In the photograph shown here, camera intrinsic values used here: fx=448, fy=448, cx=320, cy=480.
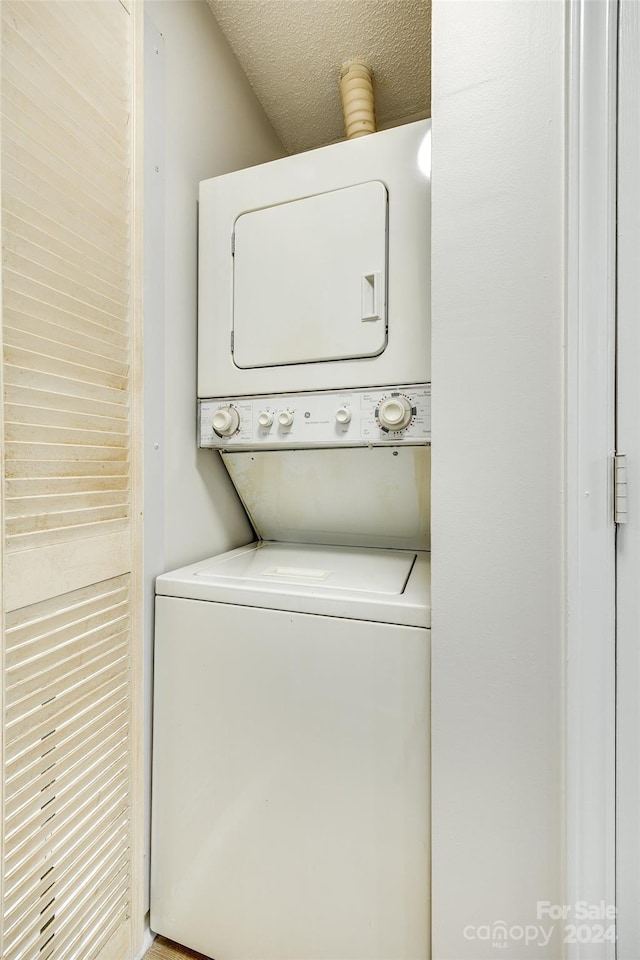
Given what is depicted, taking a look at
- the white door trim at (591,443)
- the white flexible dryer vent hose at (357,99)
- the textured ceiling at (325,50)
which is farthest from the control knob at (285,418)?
the textured ceiling at (325,50)

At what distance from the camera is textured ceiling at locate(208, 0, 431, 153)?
141 centimetres

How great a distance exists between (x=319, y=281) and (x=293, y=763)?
1232mm

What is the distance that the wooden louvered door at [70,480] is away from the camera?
839 mm

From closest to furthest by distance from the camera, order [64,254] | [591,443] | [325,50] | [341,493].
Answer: [591,443]
[64,254]
[341,493]
[325,50]

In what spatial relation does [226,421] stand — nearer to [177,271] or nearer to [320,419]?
[320,419]

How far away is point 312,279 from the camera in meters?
1.25

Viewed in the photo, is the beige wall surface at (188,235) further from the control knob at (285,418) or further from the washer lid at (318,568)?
the control knob at (285,418)

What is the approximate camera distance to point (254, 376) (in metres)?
1.33

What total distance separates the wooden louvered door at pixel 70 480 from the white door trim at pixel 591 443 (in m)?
1.00

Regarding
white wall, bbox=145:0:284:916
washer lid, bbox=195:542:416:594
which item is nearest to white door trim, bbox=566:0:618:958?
washer lid, bbox=195:542:416:594

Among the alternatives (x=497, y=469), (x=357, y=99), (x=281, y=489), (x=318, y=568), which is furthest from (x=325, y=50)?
(x=318, y=568)

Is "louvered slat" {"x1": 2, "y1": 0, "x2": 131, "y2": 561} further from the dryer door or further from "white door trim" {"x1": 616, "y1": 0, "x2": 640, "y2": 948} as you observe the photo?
"white door trim" {"x1": 616, "y1": 0, "x2": 640, "y2": 948}

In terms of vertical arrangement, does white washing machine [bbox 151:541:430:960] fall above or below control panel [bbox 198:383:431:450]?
below

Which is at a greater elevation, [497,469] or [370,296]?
[370,296]
